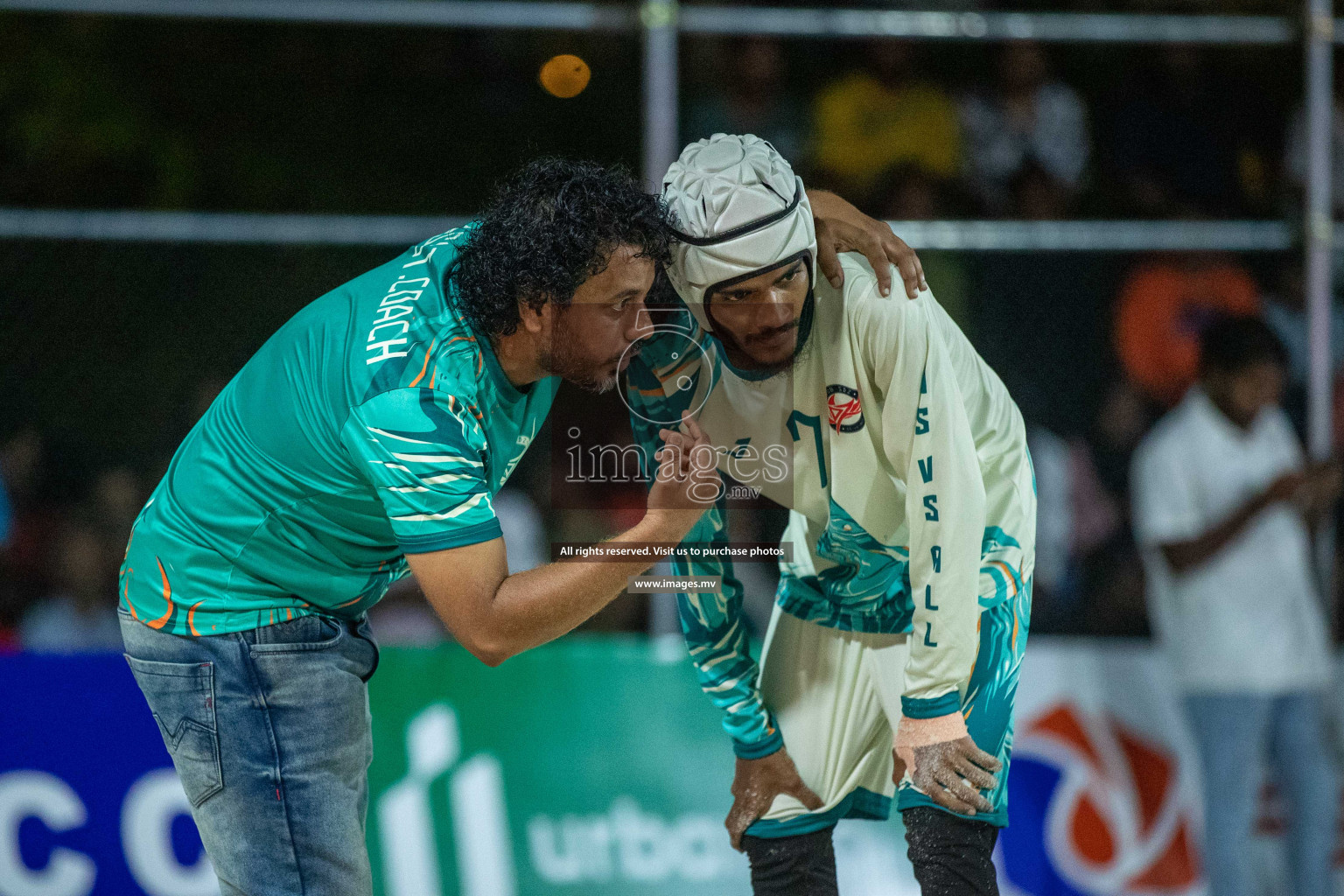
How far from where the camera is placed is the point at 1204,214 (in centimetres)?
488

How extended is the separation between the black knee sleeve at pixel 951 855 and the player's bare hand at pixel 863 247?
3.06 ft

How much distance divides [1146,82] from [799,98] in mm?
1416

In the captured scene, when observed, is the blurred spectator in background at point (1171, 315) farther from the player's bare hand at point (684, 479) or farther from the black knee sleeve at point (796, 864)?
the player's bare hand at point (684, 479)

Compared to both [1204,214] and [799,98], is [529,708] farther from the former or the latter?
[1204,214]

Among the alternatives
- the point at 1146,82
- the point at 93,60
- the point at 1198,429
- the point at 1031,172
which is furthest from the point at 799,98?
the point at 93,60

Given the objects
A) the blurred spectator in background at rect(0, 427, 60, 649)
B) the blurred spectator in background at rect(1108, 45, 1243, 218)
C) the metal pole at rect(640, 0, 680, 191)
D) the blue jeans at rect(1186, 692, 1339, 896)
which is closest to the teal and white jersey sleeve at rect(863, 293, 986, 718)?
the metal pole at rect(640, 0, 680, 191)

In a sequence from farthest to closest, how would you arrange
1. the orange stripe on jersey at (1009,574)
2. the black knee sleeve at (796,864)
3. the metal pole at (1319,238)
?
the metal pole at (1319,238) → the black knee sleeve at (796,864) → the orange stripe on jersey at (1009,574)

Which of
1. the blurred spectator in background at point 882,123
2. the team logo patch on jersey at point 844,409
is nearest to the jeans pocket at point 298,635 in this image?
the team logo patch on jersey at point 844,409

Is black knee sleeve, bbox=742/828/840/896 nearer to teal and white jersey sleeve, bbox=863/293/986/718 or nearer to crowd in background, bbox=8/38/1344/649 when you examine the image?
teal and white jersey sleeve, bbox=863/293/986/718

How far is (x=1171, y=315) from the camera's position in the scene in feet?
15.5

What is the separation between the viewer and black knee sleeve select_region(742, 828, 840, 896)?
259 centimetres

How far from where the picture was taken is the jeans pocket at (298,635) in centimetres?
222

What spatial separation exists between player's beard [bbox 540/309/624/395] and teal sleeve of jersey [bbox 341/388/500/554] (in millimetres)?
219

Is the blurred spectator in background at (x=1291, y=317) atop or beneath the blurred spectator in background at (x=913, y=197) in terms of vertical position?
beneath
